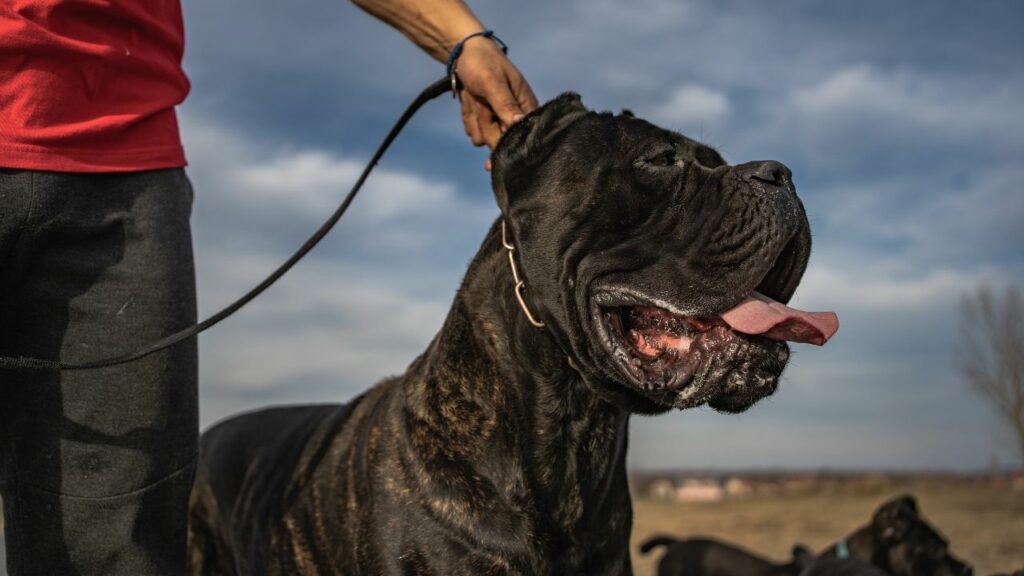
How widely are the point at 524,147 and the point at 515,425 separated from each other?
778 millimetres

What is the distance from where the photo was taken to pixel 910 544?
7363mm

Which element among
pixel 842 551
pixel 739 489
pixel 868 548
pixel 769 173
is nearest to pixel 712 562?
pixel 842 551

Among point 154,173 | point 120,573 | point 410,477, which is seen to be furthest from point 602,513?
point 154,173

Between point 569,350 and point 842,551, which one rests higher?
point 569,350

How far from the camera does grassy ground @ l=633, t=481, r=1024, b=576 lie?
1148cm

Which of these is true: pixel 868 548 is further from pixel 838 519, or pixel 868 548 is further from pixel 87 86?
pixel 838 519

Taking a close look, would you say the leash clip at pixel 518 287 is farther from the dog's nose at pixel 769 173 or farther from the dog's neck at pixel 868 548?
the dog's neck at pixel 868 548

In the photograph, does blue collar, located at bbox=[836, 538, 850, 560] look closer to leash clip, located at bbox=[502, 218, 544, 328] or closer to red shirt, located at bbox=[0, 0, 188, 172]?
leash clip, located at bbox=[502, 218, 544, 328]

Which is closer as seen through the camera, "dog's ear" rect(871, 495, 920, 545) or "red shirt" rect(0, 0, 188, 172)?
"red shirt" rect(0, 0, 188, 172)

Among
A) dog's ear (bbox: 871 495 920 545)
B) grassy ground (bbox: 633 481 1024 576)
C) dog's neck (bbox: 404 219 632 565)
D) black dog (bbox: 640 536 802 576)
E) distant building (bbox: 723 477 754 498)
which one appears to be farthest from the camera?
distant building (bbox: 723 477 754 498)

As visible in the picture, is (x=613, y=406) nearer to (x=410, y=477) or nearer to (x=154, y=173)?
(x=410, y=477)

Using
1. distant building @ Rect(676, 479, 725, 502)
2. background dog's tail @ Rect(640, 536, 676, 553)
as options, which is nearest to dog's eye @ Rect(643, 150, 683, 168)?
background dog's tail @ Rect(640, 536, 676, 553)

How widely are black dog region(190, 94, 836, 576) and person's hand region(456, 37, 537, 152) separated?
0.55ft

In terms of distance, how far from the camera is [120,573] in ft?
8.38
